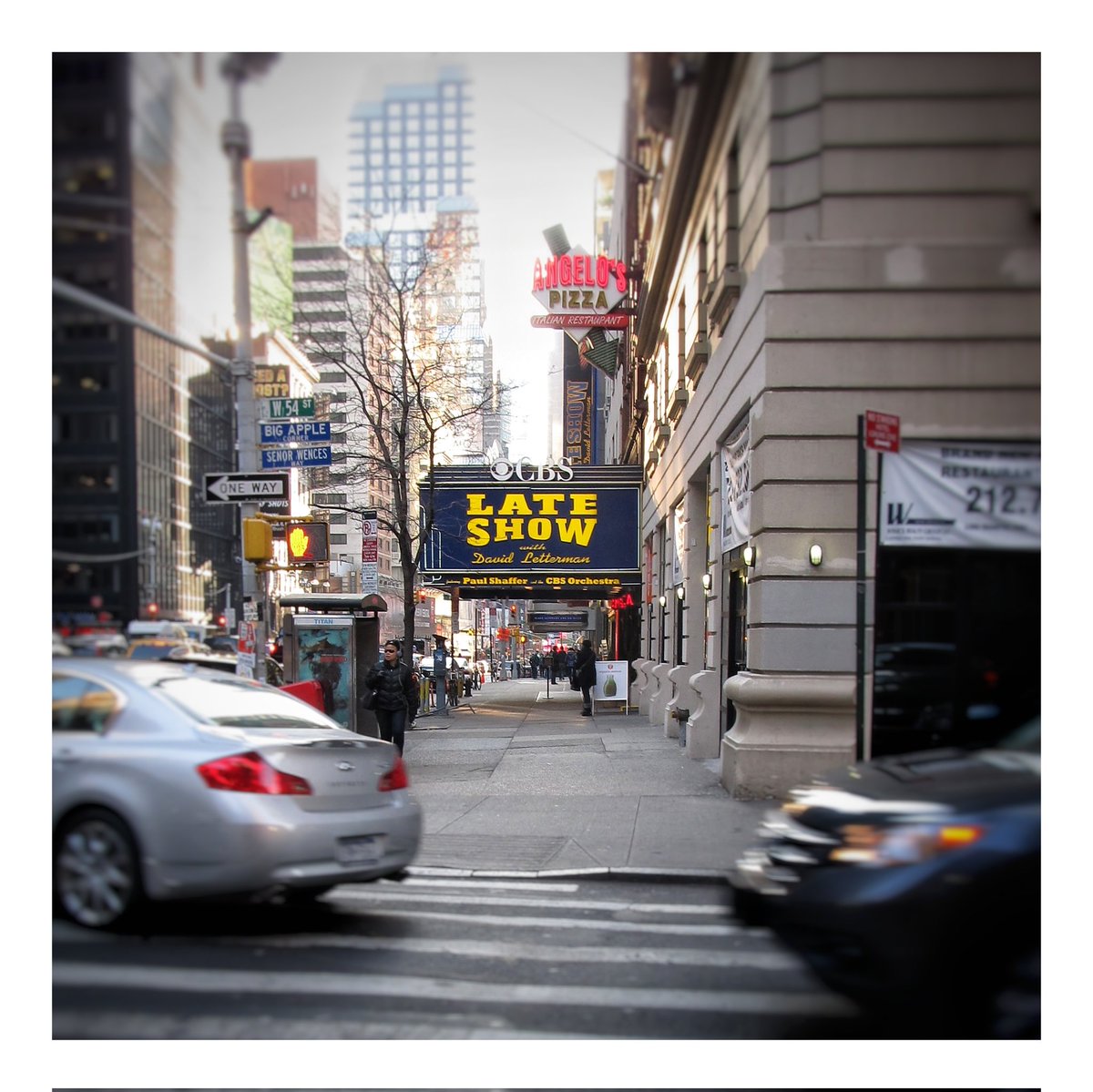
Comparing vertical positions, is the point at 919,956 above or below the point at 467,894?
above

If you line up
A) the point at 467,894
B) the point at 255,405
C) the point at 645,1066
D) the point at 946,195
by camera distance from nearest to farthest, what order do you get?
the point at 645,1066 → the point at 946,195 → the point at 467,894 → the point at 255,405

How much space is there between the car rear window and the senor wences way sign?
1773 cm

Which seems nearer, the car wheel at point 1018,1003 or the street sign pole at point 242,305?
the car wheel at point 1018,1003

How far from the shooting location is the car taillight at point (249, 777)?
5.73 m

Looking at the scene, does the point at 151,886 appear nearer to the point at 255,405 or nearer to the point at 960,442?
the point at 960,442

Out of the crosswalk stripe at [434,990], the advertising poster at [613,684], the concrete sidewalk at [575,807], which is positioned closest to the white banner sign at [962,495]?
the crosswalk stripe at [434,990]

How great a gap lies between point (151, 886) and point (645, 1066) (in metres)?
2.75

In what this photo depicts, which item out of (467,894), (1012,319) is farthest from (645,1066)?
(1012,319)

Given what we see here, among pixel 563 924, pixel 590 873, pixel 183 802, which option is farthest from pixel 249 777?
pixel 590 873

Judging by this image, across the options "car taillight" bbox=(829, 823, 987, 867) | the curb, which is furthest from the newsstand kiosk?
"car taillight" bbox=(829, 823, 987, 867)

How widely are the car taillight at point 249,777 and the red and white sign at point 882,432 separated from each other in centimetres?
388

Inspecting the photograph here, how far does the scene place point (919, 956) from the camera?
13.4 ft

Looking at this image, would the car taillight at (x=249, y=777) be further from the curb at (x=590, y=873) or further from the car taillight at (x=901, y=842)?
the car taillight at (x=901, y=842)

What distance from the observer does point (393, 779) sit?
6.68 m
